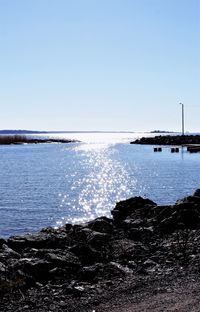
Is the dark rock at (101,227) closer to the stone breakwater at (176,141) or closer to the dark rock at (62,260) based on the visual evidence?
the dark rock at (62,260)

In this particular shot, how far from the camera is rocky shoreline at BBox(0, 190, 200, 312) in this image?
35.2 ft

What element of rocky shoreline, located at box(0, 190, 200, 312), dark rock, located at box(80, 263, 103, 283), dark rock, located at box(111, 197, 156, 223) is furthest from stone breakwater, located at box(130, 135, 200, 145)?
dark rock, located at box(80, 263, 103, 283)

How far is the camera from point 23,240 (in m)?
17.2

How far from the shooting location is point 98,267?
13094 millimetres

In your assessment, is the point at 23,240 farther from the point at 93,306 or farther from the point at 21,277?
the point at 93,306

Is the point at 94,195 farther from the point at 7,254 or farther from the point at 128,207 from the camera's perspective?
the point at 7,254

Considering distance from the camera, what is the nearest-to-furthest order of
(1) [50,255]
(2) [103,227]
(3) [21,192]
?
(1) [50,255], (2) [103,227], (3) [21,192]

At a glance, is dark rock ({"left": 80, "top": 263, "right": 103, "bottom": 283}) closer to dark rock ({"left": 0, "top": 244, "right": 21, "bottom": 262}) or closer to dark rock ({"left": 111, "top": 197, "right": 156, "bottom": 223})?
dark rock ({"left": 0, "top": 244, "right": 21, "bottom": 262})

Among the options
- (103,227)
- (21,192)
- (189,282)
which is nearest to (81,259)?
(189,282)

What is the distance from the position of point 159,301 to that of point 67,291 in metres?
2.31

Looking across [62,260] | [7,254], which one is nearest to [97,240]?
[7,254]

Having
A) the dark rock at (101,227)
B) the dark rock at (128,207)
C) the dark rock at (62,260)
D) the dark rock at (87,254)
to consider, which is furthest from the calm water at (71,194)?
the dark rock at (62,260)

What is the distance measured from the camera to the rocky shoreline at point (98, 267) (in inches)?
423

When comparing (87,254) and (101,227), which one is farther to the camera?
(101,227)
